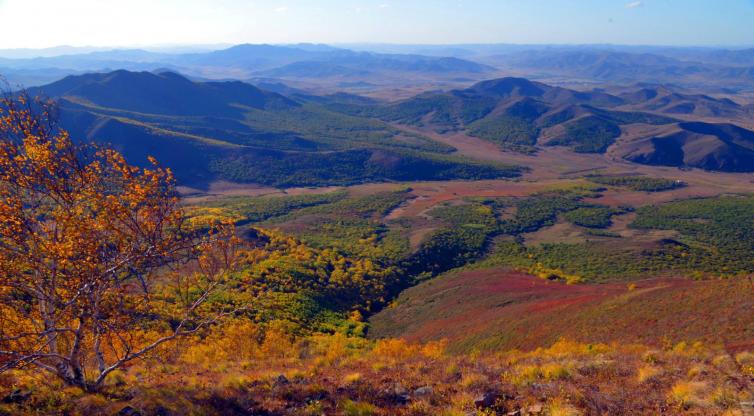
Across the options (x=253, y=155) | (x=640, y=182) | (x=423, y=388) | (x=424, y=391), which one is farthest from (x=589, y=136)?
(x=424, y=391)

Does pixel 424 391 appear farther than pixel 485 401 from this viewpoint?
Yes

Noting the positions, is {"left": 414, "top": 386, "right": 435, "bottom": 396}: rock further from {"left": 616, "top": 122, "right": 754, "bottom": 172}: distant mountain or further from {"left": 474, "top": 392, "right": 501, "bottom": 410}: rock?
{"left": 616, "top": 122, "right": 754, "bottom": 172}: distant mountain

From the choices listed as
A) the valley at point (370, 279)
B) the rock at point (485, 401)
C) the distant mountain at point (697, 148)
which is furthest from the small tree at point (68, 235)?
the distant mountain at point (697, 148)

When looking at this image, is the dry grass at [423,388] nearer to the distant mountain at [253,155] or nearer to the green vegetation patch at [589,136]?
the distant mountain at [253,155]

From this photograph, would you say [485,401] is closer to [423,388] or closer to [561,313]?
[423,388]

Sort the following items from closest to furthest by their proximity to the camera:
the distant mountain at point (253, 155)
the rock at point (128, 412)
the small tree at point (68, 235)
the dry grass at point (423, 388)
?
the small tree at point (68, 235), the rock at point (128, 412), the dry grass at point (423, 388), the distant mountain at point (253, 155)

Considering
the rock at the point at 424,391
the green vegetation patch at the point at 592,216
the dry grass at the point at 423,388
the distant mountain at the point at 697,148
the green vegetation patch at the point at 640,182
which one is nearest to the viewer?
the dry grass at the point at 423,388

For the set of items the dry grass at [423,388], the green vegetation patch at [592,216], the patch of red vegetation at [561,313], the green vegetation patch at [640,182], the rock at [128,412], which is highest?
the rock at [128,412]
